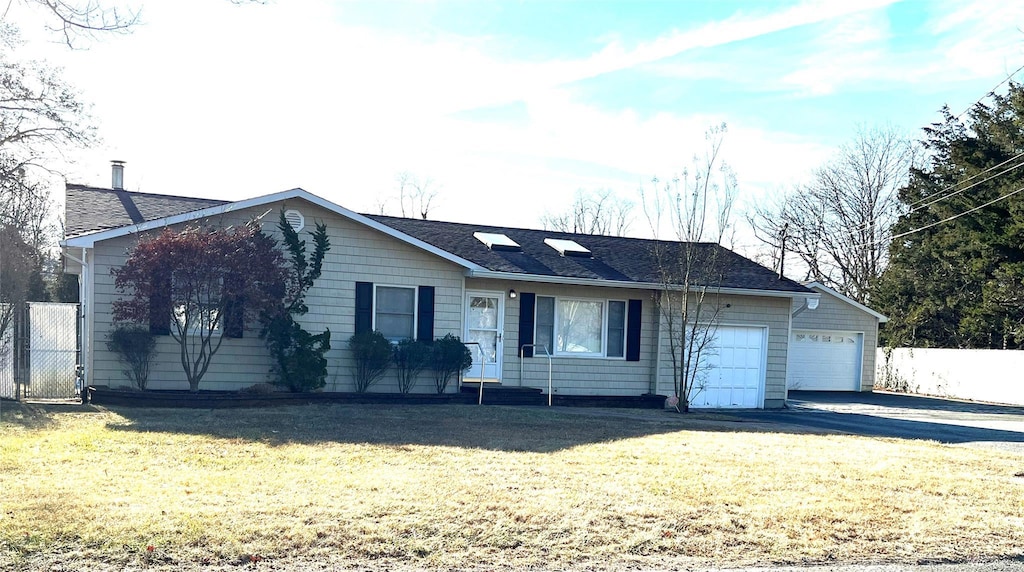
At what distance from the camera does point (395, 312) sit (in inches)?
619

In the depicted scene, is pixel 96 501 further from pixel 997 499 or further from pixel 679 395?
pixel 679 395

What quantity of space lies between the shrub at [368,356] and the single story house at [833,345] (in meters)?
13.7

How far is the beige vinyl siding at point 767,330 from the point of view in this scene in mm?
17578

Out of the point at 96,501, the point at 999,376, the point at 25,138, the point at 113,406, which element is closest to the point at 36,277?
the point at 25,138

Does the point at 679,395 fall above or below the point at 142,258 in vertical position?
below

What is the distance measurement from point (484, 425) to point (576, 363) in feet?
17.0

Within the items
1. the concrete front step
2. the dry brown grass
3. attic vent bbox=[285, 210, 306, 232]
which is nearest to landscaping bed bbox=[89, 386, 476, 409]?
the concrete front step

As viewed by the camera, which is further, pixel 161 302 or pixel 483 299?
pixel 483 299

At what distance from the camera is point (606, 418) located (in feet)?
46.2

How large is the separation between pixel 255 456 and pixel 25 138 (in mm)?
14285

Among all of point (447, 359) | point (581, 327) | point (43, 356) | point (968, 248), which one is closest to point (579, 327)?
point (581, 327)

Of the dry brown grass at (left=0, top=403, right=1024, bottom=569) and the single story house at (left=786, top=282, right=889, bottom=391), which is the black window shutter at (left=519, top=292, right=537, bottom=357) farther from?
the single story house at (left=786, top=282, right=889, bottom=391)

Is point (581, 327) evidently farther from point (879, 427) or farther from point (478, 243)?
point (879, 427)

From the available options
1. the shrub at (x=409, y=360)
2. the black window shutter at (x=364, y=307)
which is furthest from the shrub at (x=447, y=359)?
the black window shutter at (x=364, y=307)
